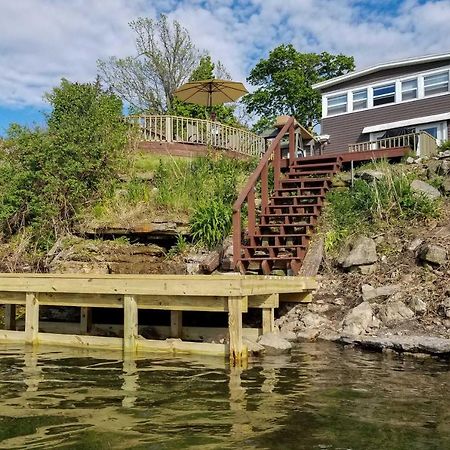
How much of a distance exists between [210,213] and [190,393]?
271 inches

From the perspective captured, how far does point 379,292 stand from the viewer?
9203 millimetres

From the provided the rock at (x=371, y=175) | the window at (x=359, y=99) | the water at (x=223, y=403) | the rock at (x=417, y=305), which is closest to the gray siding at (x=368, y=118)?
the window at (x=359, y=99)

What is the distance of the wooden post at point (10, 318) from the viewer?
968 centimetres

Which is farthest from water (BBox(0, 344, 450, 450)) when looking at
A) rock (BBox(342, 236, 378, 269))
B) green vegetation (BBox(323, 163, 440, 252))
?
green vegetation (BBox(323, 163, 440, 252))

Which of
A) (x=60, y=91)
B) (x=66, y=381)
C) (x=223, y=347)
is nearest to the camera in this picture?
(x=66, y=381)

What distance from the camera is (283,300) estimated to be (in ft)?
32.4

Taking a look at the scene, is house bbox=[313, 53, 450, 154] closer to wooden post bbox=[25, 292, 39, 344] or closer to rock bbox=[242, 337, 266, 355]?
rock bbox=[242, 337, 266, 355]

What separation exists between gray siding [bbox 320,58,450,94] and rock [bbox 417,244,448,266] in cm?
1577

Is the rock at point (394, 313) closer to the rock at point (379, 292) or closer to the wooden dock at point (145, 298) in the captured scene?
the rock at point (379, 292)

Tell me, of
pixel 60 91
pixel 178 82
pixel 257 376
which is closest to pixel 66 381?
pixel 257 376

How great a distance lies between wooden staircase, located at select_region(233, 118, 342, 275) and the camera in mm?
10586

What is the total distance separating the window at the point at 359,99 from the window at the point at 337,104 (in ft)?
1.69

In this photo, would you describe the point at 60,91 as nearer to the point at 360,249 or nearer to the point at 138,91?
the point at 360,249

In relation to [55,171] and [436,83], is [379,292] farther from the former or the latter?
[436,83]
